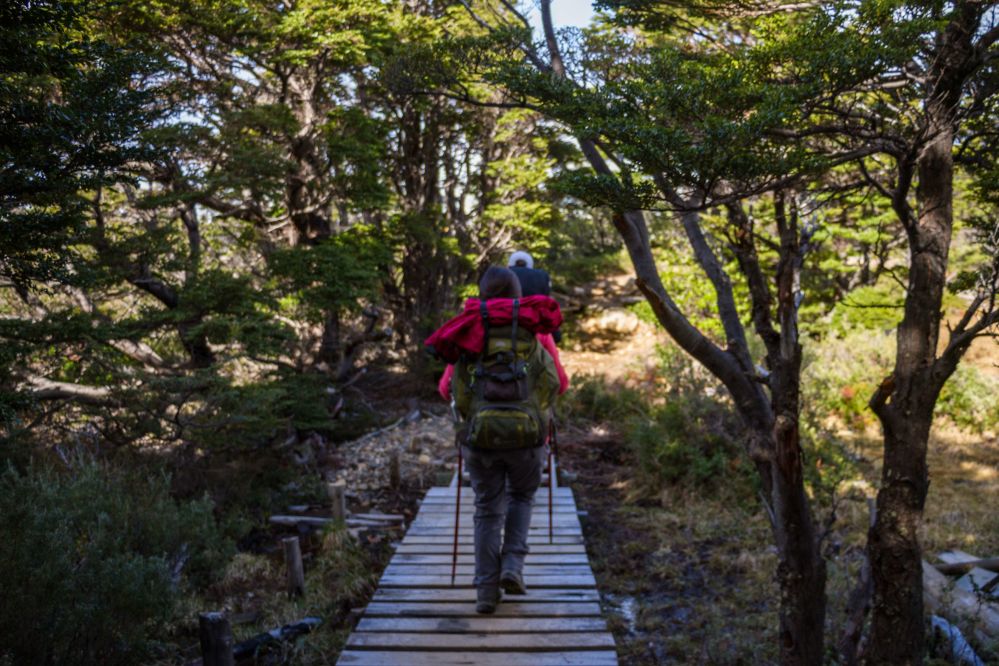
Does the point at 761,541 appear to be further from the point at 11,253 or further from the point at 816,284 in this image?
the point at 816,284

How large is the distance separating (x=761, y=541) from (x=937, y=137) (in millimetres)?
4440

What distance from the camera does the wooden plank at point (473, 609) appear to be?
4.29m

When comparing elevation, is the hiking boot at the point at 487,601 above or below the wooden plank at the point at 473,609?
above

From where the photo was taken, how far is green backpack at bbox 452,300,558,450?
387cm

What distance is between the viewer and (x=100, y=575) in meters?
3.92

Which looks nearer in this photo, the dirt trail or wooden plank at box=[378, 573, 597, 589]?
wooden plank at box=[378, 573, 597, 589]

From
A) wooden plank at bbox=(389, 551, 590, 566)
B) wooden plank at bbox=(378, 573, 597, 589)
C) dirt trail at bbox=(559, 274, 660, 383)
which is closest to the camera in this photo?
wooden plank at bbox=(378, 573, 597, 589)

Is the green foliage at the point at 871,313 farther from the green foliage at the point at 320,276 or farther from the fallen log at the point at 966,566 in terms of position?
the green foliage at the point at 320,276

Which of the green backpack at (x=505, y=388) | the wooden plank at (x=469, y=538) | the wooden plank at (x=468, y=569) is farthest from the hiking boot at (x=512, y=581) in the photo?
the wooden plank at (x=469, y=538)

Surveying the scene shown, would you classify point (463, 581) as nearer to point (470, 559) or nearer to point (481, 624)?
point (470, 559)

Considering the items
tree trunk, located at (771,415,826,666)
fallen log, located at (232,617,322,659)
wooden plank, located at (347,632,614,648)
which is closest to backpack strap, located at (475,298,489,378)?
wooden plank, located at (347,632,614,648)

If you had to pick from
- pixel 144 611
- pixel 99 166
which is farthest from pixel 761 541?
pixel 99 166

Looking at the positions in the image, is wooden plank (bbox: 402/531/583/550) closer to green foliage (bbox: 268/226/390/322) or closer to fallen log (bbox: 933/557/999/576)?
fallen log (bbox: 933/557/999/576)

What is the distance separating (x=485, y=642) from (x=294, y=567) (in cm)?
258
